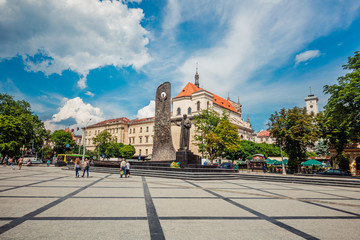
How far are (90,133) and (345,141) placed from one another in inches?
3093

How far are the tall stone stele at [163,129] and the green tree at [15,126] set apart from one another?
26.6 meters

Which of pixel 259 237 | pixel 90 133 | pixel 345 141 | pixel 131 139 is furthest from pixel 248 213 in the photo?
pixel 90 133

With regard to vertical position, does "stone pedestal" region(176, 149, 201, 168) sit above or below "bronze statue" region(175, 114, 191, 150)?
below

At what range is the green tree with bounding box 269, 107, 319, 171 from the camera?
84.4ft

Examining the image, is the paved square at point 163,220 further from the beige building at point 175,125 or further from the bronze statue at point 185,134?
the beige building at point 175,125

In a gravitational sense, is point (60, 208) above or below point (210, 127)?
below

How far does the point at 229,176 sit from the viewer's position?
17703 mm

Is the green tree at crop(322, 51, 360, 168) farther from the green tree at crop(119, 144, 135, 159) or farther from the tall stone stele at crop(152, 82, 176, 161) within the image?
the green tree at crop(119, 144, 135, 159)

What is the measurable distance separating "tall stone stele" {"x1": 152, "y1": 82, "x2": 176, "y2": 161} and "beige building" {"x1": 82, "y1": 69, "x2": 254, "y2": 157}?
92.4 ft

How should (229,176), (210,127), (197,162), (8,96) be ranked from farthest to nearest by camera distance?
1. (8,96)
2. (210,127)
3. (197,162)
4. (229,176)

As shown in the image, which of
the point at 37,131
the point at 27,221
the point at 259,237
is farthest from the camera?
the point at 37,131

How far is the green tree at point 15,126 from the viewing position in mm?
32562

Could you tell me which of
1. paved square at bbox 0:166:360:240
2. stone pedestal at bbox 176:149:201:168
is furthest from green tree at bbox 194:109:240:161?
paved square at bbox 0:166:360:240

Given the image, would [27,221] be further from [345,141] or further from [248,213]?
[345,141]
